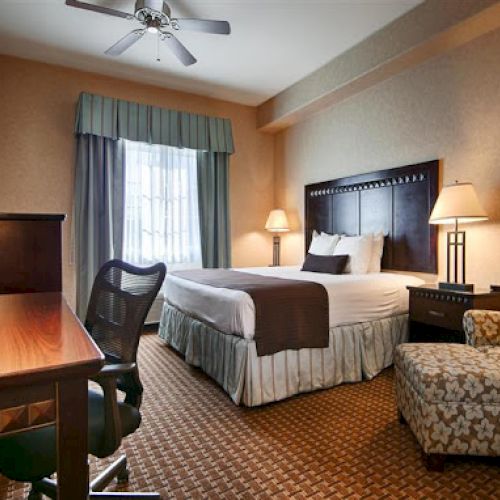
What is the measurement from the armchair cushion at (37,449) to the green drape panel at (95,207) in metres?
3.07

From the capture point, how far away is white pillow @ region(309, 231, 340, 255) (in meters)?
4.04

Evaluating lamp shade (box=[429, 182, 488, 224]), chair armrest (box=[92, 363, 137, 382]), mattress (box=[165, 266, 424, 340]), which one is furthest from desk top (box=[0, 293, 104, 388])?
lamp shade (box=[429, 182, 488, 224])

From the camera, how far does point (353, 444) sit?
200 centimetres

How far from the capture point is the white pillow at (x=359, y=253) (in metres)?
3.60

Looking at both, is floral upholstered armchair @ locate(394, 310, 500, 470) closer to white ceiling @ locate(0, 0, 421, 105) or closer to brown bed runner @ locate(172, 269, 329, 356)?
brown bed runner @ locate(172, 269, 329, 356)

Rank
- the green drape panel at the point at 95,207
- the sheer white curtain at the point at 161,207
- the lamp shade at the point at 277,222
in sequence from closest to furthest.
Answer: the green drape panel at the point at 95,207
the sheer white curtain at the point at 161,207
the lamp shade at the point at 277,222

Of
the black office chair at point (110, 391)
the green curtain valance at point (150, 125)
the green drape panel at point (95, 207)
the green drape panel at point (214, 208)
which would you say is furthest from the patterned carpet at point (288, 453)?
the green curtain valance at point (150, 125)

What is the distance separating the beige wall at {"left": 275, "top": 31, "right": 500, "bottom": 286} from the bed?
220 millimetres

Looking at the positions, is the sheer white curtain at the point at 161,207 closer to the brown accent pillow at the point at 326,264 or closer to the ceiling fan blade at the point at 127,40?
the ceiling fan blade at the point at 127,40

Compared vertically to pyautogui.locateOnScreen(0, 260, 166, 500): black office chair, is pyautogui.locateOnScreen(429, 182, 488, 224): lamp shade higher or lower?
higher

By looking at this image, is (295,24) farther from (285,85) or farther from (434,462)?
(434,462)

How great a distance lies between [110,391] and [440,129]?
3.39m

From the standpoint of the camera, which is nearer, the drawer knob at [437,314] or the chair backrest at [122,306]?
the chair backrest at [122,306]

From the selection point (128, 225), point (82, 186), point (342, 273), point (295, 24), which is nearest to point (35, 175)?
point (82, 186)
